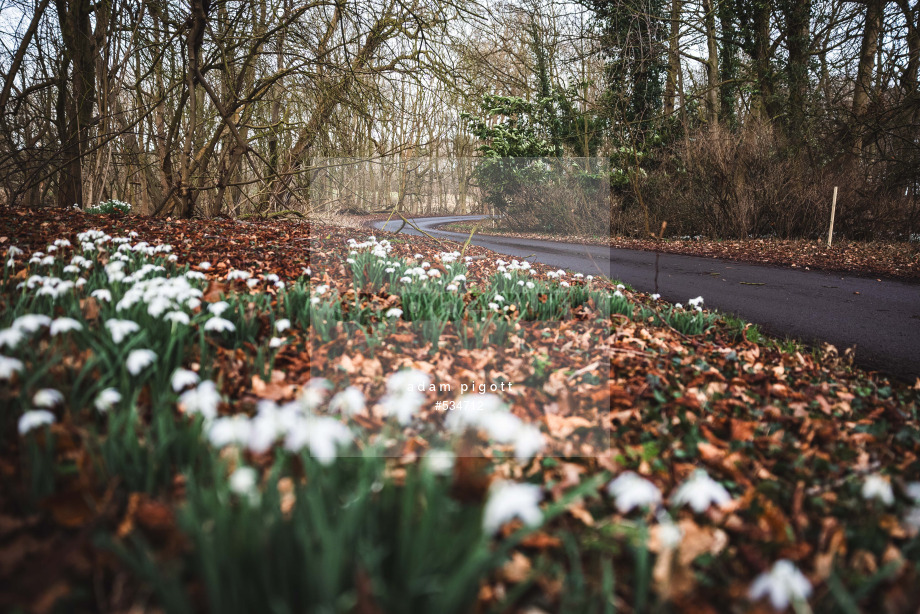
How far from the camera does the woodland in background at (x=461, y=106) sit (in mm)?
6973

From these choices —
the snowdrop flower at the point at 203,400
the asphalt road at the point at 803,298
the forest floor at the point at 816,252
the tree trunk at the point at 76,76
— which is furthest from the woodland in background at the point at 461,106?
the snowdrop flower at the point at 203,400

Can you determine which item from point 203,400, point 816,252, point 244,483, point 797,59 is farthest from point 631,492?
point 797,59

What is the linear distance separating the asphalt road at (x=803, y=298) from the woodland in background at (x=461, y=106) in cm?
350

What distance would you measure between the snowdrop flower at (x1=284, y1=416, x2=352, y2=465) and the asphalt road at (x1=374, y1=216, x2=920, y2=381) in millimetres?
4103

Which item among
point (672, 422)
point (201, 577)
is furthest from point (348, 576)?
point (672, 422)

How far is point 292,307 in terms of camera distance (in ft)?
10.6

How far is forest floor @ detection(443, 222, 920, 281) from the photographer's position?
7969 mm

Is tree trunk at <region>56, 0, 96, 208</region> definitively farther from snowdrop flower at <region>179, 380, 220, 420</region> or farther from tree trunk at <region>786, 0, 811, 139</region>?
tree trunk at <region>786, 0, 811, 139</region>

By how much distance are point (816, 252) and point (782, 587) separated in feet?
35.5

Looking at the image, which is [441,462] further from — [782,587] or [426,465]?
[782,587]

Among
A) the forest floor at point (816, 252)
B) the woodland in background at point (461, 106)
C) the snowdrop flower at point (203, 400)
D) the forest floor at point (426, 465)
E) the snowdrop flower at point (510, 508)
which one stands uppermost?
the woodland in background at point (461, 106)

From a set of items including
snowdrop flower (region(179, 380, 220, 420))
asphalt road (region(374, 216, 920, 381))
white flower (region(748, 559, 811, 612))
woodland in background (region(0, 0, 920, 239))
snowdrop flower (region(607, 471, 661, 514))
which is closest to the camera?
white flower (region(748, 559, 811, 612))

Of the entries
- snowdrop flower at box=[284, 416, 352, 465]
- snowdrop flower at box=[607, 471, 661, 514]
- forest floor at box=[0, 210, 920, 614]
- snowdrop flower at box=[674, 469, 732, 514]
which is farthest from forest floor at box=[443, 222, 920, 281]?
snowdrop flower at box=[284, 416, 352, 465]

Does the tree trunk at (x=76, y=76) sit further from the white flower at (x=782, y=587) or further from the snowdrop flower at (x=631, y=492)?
the white flower at (x=782, y=587)
